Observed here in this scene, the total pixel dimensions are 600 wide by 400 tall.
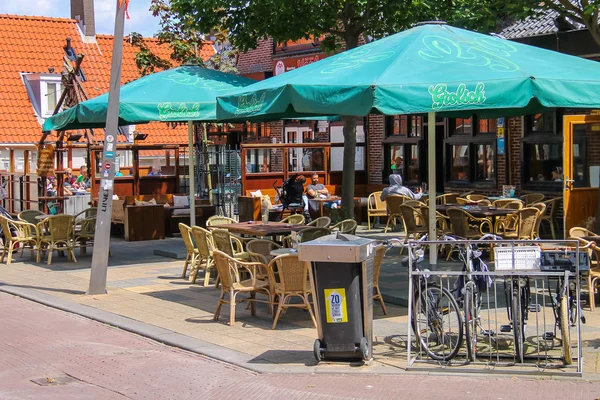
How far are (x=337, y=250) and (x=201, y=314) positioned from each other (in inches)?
141

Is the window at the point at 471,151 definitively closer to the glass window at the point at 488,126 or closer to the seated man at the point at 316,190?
the glass window at the point at 488,126

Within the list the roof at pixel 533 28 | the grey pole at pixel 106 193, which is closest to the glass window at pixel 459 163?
the roof at pixel 533 28

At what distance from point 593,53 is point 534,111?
5.15 metres

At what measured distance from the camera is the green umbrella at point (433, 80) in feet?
29.2

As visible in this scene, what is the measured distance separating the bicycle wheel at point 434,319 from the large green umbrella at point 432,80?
196 cm

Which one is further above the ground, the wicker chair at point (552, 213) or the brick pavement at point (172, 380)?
the wicker chair at point (552, 213)

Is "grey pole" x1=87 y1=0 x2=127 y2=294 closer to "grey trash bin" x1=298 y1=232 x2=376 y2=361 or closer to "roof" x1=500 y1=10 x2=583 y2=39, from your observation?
"grey trash bin" x1=298 y1=232 x2=376 y2=361

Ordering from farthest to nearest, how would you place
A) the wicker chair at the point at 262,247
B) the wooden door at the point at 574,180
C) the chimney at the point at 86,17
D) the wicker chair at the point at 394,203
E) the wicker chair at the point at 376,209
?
the chimney at the point at 86,17 → the wicker chair at the point at 376,209 → the wicker chair at the point at 394,203 → the wooden door at the point at 574,180 → the wicker chair at the point at 262,247

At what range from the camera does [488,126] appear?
69.4 ft

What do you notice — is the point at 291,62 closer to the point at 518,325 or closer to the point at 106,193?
the point at 106,193

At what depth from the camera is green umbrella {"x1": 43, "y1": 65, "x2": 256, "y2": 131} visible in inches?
553

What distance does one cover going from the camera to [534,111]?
519 inches

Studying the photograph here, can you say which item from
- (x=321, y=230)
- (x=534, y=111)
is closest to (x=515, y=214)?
(x=534, y=111)

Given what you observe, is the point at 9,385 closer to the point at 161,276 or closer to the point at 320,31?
the point at 161,276
